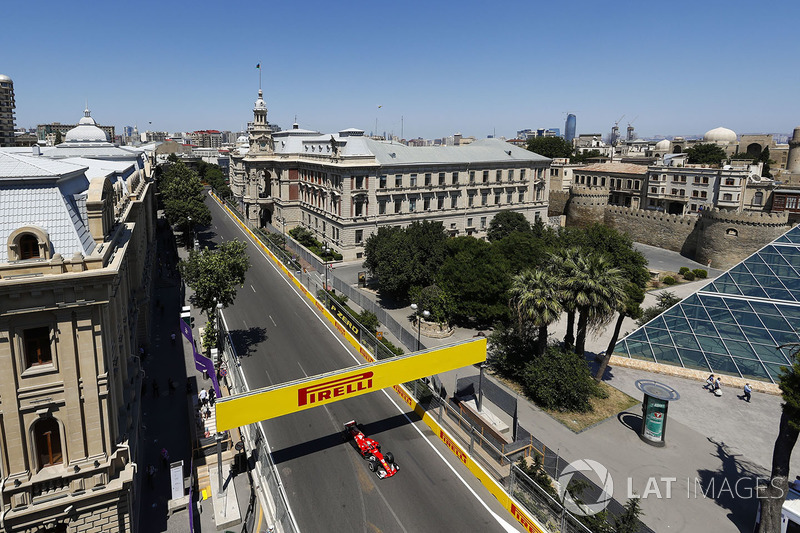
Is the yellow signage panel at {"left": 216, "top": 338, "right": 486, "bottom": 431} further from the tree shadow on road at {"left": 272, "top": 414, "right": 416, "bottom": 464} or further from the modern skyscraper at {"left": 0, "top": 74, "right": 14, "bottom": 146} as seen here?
the modern skyscraper at {"left": 0, "top": 74, "right": 14, "bottom": 146}

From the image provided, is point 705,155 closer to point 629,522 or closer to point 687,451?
point 687,451

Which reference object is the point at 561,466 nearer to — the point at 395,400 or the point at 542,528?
the point at 542,528

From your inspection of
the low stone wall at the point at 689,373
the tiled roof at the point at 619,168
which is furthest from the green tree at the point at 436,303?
the tiled roof at the point at 619,168

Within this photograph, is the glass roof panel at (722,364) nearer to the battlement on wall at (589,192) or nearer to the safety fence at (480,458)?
the safety fence at (480,458)

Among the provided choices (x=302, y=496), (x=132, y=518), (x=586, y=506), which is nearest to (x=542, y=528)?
(x=586, y=506)

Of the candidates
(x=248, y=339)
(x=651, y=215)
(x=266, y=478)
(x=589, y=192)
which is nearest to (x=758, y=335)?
(x=266, y=478)

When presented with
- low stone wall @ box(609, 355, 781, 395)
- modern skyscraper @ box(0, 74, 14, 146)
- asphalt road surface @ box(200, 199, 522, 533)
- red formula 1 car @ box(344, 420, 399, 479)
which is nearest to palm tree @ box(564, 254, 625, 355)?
low stone wall @ box(609, 355, 781, 395)

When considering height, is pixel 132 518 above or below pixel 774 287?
below
